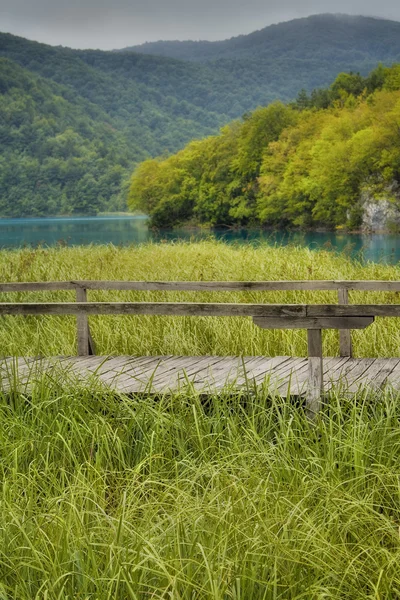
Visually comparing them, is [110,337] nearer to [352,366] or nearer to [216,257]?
[352,366]

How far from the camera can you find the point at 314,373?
18.7 feet

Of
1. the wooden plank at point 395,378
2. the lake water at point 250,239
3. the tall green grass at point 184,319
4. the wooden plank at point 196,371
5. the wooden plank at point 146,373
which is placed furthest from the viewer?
the lake water at point 250,239

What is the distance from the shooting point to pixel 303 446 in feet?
16.1

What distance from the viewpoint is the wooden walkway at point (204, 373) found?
623 centimetres

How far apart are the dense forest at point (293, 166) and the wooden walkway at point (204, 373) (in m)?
51.2

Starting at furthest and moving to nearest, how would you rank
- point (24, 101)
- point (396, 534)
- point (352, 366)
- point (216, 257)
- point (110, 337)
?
point (24, 101), point (216, 257), point (110, 337), point (352, 366), point (396, 534)

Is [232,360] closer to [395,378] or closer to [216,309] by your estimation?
[216,309]

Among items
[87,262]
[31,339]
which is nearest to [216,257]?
[87,262]

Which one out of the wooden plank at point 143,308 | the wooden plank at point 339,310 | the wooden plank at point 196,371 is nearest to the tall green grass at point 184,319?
the wooden plank at point 143,308

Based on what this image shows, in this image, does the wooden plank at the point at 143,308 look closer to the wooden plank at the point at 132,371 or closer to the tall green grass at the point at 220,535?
the wooden plank at the point at 132,371

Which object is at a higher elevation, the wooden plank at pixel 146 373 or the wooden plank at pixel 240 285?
the wooden plank at pixel 240 285

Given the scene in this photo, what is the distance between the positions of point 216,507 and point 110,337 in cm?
628

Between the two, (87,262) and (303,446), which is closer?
(303,446)

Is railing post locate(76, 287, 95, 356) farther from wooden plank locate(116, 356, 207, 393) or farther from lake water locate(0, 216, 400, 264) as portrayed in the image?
lake water locate(0, 216, 400, 264)
